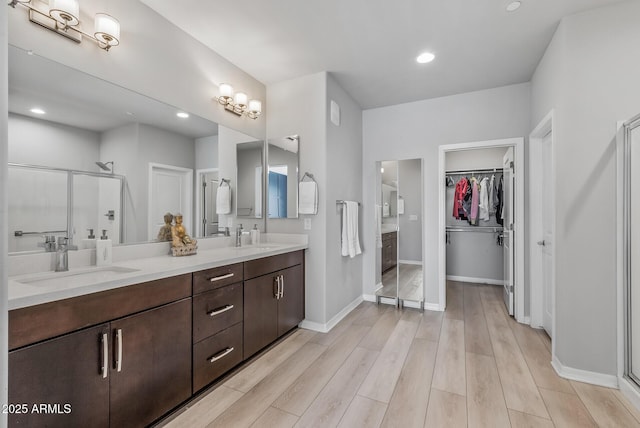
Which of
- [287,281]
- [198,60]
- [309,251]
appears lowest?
[287,281]

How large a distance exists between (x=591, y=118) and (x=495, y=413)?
2122 millimetres

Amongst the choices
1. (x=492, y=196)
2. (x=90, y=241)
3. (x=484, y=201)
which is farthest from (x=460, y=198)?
(x=90, y=241)

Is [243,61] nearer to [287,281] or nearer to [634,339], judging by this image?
[287,281]

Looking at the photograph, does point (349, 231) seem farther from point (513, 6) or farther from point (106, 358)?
point (106, 358)

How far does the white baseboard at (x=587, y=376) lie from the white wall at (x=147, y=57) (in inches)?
135

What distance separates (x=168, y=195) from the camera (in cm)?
227

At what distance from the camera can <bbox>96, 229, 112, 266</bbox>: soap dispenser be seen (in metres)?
1.75

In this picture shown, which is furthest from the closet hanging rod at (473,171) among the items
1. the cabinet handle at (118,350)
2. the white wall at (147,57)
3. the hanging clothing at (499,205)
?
the cabinet handle at (118,350)

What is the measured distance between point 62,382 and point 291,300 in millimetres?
1810

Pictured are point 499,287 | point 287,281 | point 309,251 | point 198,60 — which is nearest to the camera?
→ point 198,60

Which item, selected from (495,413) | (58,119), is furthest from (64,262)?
Answer: (495,413)

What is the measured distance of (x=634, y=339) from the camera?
186cm

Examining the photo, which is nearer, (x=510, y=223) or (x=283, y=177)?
(x=283, y=177)

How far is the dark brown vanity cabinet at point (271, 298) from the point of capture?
2.27 meters
